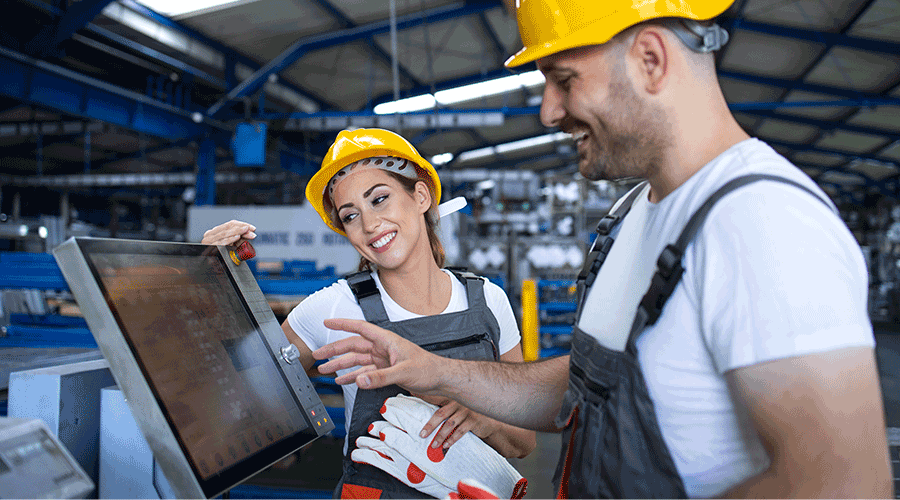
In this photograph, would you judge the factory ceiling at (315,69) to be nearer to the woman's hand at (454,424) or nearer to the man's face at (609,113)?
the woman's hand at (454,424)

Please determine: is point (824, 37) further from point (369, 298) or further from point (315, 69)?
point (369, 298)

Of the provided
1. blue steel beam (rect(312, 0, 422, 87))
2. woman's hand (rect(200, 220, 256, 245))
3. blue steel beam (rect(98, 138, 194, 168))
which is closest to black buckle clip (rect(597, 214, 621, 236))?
woman's hand (rect(200, 220, 256, 245))

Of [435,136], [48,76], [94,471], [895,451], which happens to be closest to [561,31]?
[94,471]

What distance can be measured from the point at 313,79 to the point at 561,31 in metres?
9.28

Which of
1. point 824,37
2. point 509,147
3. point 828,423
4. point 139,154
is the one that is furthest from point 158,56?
point 509,147

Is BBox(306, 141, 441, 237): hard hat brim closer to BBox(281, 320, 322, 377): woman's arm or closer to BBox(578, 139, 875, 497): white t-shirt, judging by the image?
BBox(281, 320, 322, 377): woman's arm

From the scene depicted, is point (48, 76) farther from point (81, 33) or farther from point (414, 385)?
point (414, 385)

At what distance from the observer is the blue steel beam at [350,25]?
7227mm

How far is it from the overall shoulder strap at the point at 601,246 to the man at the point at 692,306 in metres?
0.02

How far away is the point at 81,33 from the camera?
6961 mm

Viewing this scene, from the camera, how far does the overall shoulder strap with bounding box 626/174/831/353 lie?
0.76 metres

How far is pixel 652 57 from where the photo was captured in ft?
2.92

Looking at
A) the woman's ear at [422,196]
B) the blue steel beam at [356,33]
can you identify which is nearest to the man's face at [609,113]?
the woman's ear at [422,196]

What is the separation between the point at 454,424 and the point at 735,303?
761 mm
